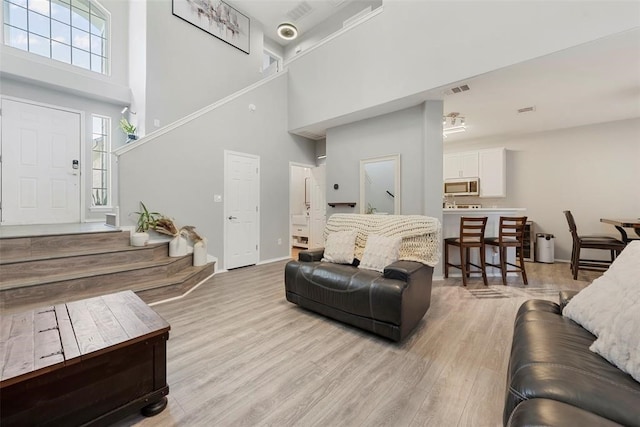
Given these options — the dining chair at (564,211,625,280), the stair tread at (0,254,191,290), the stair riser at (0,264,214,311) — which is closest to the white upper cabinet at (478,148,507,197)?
the dining chair at (564,211,625,280)

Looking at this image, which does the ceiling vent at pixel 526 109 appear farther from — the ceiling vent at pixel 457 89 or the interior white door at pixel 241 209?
the interior white door at pixel 241 209

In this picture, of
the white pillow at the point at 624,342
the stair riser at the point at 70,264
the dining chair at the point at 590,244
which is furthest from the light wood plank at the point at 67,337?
the dining chair at the point at 590,244

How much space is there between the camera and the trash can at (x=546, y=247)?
534 cm

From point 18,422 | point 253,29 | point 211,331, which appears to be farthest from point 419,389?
point 253,29

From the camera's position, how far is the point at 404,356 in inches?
82.0

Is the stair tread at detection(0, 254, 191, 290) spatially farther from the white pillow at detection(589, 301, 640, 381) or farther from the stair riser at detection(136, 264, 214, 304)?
the white pillow at detection(589, 301, 640, 381)

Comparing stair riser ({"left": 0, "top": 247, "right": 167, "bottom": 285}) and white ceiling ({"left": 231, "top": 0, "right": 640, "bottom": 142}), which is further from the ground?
white ceiling ({"left": 231, "top": 0, "right": 640, "bottom": 142})

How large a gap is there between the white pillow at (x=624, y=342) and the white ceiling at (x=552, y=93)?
300 centimetres

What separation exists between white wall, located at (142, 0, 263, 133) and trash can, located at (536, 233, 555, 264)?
754cm

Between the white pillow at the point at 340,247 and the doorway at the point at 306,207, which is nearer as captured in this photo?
the white pillow at the point at 340,247

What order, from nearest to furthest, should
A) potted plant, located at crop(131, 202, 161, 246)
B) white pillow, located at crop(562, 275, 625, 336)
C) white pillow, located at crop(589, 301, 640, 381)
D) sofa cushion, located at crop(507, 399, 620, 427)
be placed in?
sofa cushion, located at crop(507, 399, 620, 427) → white pillow, located at crop(589, 301, 640, 381) → white pillow, located at crop(562, 275, 625, 336) → potted plant, located at crop(131, 202, 161, 246)

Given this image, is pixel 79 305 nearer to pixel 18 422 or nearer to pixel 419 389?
pixel 18 422

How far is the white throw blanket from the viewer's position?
2.77m

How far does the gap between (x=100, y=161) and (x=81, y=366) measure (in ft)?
17.1
